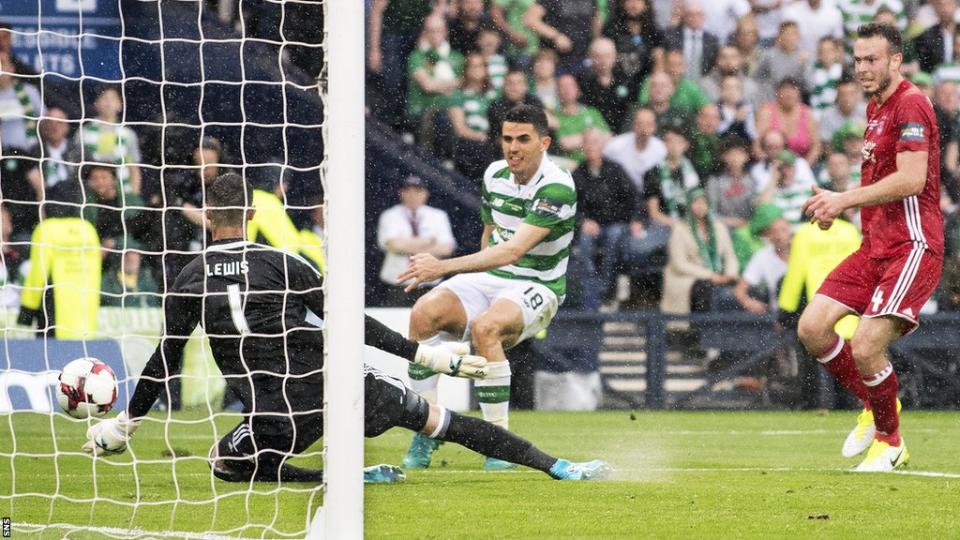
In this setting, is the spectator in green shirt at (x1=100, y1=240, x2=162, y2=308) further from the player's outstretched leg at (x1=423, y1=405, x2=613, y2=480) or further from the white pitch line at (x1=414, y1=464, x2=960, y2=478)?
the player's outstretched leg at (x1=423, y1=405, x2=613, y2=480)

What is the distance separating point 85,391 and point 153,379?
405 mm

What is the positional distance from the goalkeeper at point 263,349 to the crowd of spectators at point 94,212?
5222mm

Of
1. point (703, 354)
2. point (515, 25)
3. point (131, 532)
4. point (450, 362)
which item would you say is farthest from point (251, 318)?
point (515, 25)

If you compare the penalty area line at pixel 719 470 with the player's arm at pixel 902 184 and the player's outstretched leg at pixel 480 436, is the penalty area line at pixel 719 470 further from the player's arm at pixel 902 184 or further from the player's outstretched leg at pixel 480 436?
the player's arm at pixel 902 184

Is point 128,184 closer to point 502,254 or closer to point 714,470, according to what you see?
point 502,254

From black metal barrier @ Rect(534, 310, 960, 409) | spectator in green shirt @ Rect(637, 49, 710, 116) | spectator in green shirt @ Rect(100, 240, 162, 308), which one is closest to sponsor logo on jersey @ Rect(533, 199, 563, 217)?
black metal barrier @ Rect(534, 310, 960, 409)

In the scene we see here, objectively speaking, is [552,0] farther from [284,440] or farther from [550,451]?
[284,440]

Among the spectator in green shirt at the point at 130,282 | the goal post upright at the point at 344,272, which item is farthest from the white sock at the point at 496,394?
the spectator in green shirt at the point at 130,282

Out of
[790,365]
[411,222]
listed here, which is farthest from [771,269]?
[411,222]

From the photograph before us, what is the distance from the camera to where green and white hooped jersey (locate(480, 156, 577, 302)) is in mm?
8625

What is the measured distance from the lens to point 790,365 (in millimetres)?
13562

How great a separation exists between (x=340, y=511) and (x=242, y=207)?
2.10m

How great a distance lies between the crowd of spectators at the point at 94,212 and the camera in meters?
12.9

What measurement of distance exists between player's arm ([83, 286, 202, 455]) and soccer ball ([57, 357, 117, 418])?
10 centimetres
